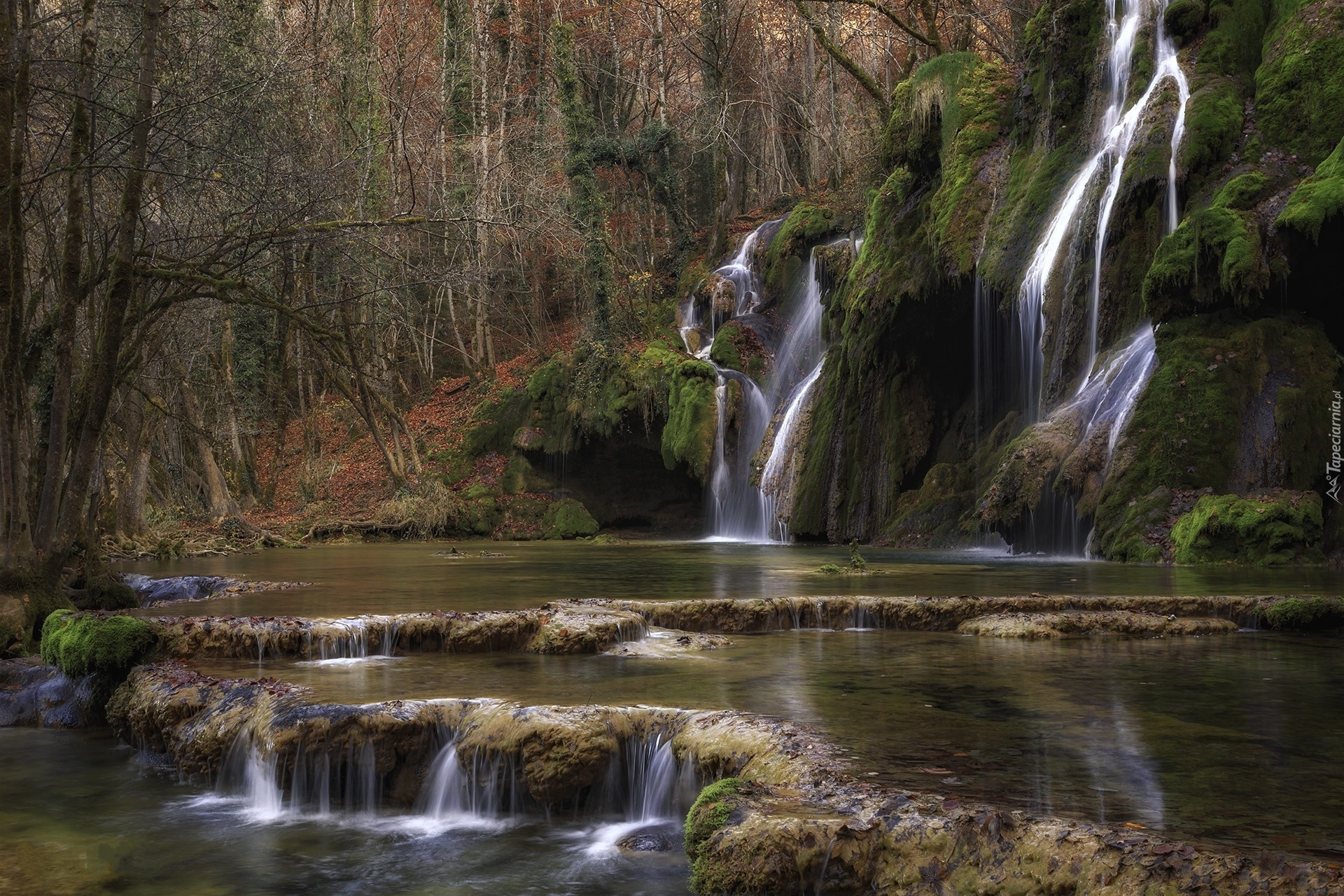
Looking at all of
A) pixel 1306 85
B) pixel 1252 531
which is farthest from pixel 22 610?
pixel 1306 85

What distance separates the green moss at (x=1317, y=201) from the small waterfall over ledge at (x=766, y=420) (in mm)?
10960

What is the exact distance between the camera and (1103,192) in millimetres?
17078

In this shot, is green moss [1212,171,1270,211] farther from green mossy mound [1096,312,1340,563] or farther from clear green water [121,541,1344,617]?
clear green water [121,541,1344,617]

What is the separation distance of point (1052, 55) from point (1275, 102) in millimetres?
4895

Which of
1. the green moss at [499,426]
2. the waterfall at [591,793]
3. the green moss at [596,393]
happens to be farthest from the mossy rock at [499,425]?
the waterfall at [591,793]

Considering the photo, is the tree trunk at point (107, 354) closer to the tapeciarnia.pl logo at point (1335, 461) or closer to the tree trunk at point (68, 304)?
the tree trunk at point (68, 304)

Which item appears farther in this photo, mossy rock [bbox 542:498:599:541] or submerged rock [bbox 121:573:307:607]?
mossy rock [bbox 542:498:599:541]

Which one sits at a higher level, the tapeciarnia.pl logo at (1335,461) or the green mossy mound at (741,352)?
the green mossy mound at (741,352)

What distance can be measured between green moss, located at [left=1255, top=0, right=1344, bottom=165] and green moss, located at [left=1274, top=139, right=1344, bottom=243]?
1113 millimetres

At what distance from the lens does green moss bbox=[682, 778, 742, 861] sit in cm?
416

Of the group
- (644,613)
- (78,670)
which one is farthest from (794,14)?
(78,670)

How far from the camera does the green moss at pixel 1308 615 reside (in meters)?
8.91

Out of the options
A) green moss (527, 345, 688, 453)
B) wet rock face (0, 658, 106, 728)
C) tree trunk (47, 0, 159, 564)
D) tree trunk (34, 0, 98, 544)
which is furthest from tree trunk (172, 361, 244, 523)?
wet rock face (0, 658, 106, 728)

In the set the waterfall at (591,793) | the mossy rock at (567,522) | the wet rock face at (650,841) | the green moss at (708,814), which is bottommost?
the wet rock face at (650,841)
